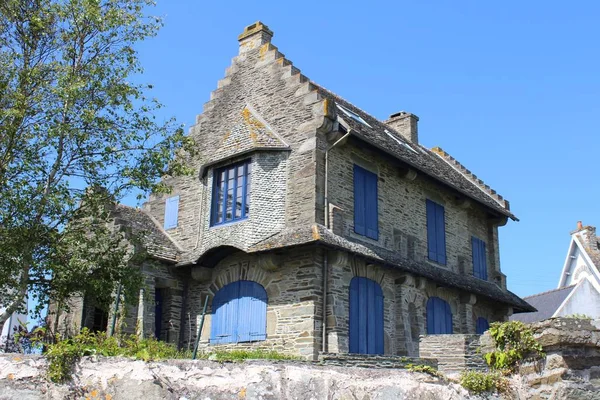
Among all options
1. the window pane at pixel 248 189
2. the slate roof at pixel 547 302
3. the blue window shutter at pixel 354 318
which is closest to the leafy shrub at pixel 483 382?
the blue window shutter at pixel 354 318

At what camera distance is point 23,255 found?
11.1 metres

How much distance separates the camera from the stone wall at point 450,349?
948cm

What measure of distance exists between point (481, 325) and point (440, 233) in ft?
9.85

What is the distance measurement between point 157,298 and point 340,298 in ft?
15.5

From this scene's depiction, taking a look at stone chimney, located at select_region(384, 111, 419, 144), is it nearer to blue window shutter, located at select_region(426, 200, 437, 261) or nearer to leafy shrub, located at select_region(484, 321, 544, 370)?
blue window shutter, located at select_region(426, 200, 437, 261)

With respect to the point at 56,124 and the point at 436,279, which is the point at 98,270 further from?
the point at 436,279

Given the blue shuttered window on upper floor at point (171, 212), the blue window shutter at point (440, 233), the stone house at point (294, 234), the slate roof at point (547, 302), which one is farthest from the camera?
the slate roof at point (547, 302)

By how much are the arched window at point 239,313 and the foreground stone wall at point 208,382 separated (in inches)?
327

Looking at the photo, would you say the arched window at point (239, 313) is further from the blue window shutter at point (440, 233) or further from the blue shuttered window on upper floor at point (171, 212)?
the blue window shutter at point (440, 233)

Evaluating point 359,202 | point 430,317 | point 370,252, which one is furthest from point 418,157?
point 370,252

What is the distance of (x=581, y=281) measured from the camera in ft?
90.5

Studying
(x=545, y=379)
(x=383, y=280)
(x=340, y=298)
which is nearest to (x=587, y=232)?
(x=383, y=280)

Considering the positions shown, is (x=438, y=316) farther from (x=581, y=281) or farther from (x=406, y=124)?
(x=581, y=281)

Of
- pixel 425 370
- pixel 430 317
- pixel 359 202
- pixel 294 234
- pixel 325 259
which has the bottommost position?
pixel 425 370
